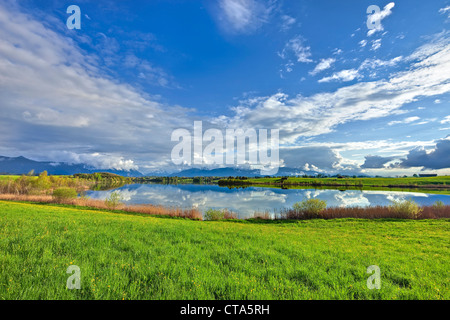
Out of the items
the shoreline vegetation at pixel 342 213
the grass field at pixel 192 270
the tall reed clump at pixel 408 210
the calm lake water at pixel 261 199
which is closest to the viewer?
the grass field at pixel 192 270

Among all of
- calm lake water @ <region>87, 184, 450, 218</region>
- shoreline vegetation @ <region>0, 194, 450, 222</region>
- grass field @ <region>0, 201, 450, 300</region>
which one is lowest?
calm lake water @ <region>87, 184, 450, 218</region>

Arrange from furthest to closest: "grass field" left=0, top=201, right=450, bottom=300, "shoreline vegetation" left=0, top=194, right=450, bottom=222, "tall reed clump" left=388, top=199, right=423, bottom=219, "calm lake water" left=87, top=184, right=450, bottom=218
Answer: "calm lake water" left=87, top=184, right=450, bottom=218, "shoreline vegetation" left=0, top=194, right=450, bottom=222, "tall reed clump" left=388, top=199, right=423, bottom=219, "grass field" left=0, top=201, right=450, bottom=300

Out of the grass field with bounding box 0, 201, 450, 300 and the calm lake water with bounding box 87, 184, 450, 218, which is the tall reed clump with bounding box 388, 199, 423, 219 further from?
the grass field with bounding box 0, 201, 450, 300

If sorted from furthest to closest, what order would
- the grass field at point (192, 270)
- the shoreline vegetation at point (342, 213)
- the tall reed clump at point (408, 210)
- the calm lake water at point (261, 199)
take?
the calm lake water at point (261, 199) → the shoreline vegetation at point (342, 213) → the tall reed clump at point (408, 210) → the grass field at point (192, 270)

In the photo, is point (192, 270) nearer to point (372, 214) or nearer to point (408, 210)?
point (372, 214)

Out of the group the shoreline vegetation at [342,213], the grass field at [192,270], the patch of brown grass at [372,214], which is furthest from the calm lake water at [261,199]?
the grass field at [192,270]

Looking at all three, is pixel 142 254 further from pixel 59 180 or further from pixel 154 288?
pixel 59 180

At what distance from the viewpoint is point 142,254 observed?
7.04 metres

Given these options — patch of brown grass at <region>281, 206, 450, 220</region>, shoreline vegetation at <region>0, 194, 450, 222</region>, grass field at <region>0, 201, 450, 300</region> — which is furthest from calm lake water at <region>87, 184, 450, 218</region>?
grass field at <region>0, 201, 450, 300</region>

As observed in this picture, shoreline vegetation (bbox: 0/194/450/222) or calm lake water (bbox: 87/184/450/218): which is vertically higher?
shoreline vegetation (bbox: 0/194/450/222)

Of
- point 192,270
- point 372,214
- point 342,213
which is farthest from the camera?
point 342,213

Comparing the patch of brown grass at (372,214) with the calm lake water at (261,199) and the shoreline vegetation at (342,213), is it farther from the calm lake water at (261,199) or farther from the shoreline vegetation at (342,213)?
the calm lake water at (261,199)

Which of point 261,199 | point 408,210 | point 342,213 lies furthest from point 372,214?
point 261,199

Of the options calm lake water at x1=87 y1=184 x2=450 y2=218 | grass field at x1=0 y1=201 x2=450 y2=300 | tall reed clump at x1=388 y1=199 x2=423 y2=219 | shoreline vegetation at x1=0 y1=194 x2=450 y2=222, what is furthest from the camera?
calm lake water at x1=87 y1=184 x2=450 y2=218
